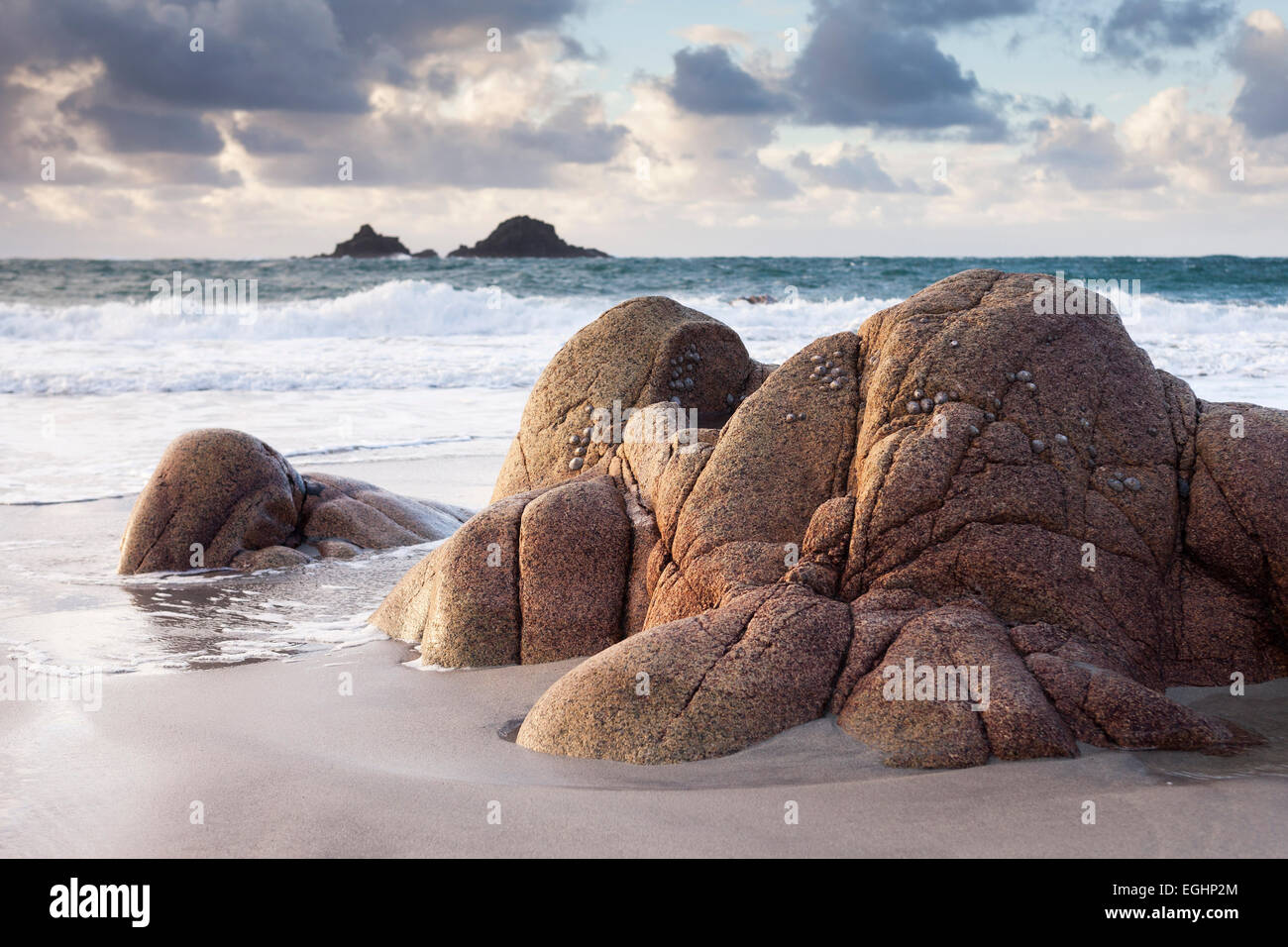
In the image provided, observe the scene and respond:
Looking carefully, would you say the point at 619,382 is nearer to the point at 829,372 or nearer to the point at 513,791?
the point at 829,372

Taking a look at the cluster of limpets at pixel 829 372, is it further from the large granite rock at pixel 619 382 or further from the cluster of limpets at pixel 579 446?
→ the cluster of limpets at pixel 579 446

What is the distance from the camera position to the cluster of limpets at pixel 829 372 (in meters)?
5.88

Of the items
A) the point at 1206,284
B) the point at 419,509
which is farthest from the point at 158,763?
the point at 1206,284

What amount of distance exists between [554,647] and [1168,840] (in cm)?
305

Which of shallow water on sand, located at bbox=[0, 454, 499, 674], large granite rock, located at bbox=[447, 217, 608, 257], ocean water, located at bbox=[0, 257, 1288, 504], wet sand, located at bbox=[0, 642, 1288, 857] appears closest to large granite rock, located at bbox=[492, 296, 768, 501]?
shallow water on sand, located at bbox=[0, 454, 499, 674]

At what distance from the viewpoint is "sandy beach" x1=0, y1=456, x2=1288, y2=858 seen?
3850mm

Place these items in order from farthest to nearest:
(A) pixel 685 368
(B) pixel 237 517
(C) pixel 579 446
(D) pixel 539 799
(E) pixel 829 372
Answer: (B) pixel 237 517
(A) pixel 685 368
(C) pixel 579 446
(E) pixel 829 372
(D) pixel 539 799

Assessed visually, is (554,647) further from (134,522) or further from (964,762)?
(134,522)

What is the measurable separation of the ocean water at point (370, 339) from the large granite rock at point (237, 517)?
2.88 meters

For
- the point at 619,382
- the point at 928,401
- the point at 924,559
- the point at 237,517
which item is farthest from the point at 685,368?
the point at 237,517

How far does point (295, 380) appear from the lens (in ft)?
65.0

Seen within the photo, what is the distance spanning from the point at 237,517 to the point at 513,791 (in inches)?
215

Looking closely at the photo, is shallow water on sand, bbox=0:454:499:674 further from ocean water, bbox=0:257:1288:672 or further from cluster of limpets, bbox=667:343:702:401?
cluster of limpets, bbox=667:343:702:401
